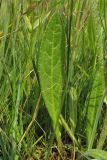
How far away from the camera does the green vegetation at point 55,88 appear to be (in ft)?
2.56

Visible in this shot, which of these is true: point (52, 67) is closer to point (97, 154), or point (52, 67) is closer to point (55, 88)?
point (55, 88)

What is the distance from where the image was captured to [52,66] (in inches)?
31.3

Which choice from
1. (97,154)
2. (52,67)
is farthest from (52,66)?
(97,154)

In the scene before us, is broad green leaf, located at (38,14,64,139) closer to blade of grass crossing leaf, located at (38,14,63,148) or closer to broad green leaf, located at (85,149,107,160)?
blade of grass crossing leaf, located at (38,14,63,148)

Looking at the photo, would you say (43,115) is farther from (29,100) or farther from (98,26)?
(98,26)

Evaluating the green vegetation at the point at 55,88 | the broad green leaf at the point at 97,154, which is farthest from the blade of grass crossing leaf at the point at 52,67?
the broad green leaf at the point at 97,154

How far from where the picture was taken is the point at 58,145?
0.83 metres

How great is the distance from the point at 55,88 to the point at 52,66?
45 mm

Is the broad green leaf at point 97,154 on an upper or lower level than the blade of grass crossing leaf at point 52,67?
lower

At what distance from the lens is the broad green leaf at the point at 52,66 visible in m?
0.78

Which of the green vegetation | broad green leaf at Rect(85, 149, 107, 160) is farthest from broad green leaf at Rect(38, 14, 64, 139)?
broad green leaf at Rect(85, 149, 107, 160)

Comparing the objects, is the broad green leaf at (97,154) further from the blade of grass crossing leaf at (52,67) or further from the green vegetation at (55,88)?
the blade of grass crossing leaf at (52,67)

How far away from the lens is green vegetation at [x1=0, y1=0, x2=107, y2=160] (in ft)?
2.56

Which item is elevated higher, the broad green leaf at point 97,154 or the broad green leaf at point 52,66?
the broad green leaf at point 52,66
